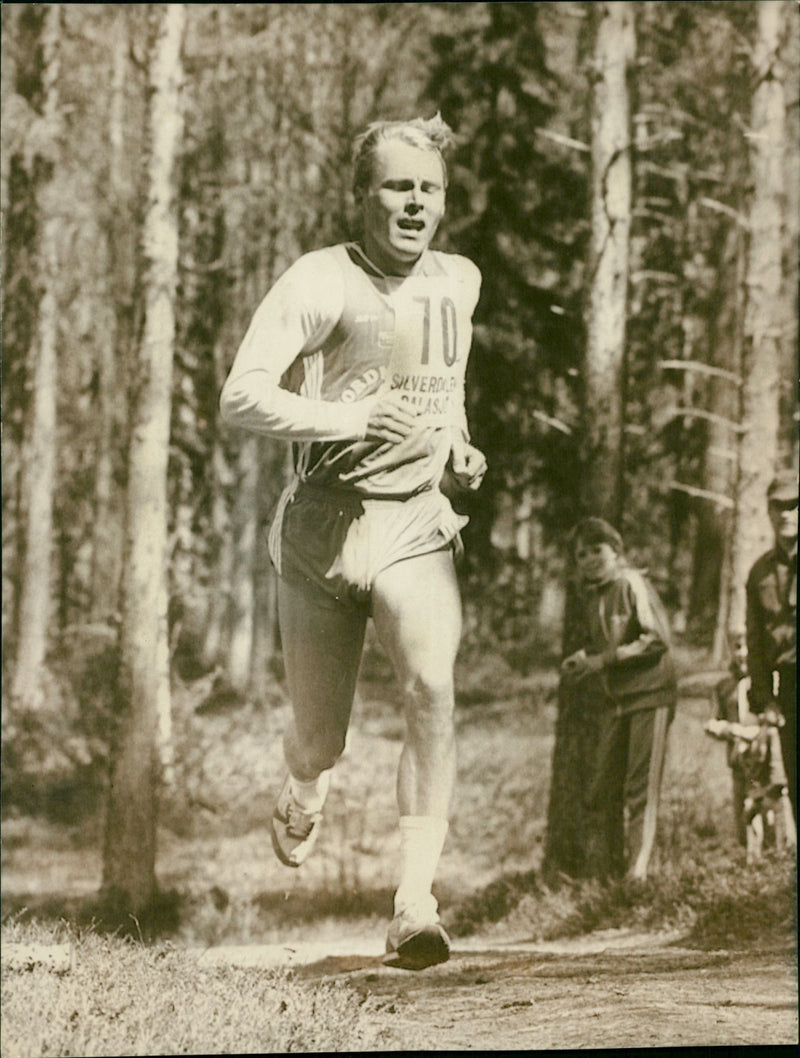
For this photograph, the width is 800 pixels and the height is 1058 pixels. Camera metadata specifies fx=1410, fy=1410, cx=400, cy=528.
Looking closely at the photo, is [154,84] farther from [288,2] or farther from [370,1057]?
[370,1057]

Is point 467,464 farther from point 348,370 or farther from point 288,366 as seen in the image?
point 288,366

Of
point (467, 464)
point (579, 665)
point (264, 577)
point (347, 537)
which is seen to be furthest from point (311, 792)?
point (467, 464)

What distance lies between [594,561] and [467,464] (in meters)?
0.49

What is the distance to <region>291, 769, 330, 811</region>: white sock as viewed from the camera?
13.4 feet

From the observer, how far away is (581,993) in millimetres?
3982

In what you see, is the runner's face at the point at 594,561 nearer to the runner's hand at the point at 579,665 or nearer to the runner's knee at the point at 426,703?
the runner's hand at the point at 579,665

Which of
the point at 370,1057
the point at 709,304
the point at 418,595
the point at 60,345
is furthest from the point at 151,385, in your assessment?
the point at 370,1057

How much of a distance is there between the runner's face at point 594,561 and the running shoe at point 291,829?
106 cm

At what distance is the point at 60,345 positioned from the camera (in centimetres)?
420

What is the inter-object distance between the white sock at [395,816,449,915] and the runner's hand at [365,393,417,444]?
3.61 ft

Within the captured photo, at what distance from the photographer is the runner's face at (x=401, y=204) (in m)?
4.09

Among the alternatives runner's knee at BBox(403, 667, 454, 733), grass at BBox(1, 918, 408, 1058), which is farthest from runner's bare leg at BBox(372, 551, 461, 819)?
grass at BBox(1, 918, 408, 1058)

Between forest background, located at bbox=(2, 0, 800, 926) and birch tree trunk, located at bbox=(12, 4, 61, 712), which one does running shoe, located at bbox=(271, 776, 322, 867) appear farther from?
birch tree trunk, located at bbox=(12, 4, 61, 712)

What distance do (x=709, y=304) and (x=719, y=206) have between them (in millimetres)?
298
